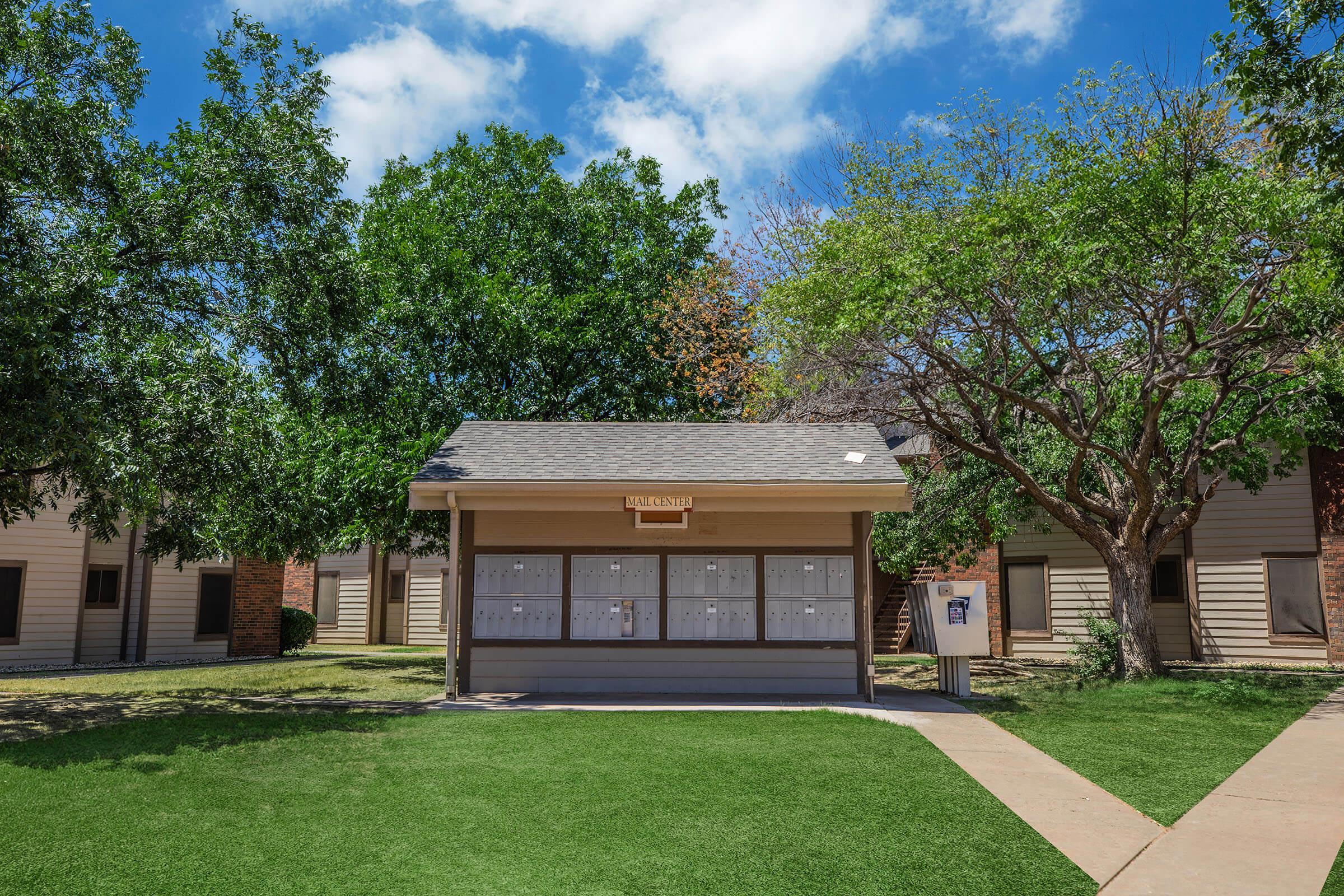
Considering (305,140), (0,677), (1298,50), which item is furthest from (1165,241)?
(0,677)

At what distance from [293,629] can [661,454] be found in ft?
46.0

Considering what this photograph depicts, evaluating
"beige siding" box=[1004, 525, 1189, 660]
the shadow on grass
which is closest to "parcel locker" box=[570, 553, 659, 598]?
the shadow on grass

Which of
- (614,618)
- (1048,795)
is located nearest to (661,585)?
(614,618)

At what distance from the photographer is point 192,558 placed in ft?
58.0

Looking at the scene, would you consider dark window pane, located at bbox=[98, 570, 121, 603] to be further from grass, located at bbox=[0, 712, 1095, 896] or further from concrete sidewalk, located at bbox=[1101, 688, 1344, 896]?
concrete sidewalk, located at bbox=[1101, 688, 1344, 896]

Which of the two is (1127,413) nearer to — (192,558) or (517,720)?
(517,720)

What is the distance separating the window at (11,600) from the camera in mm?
17855

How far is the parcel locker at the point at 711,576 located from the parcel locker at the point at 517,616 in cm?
162

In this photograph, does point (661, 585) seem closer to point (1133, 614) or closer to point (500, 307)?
point (1133, 614)

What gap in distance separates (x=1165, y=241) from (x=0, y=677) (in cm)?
1902

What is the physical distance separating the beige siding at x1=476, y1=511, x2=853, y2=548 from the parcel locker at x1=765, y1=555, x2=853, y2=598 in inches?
9.9

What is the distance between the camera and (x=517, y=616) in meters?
13.0

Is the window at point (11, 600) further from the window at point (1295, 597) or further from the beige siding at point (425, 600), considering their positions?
the window at point (1295, 597)

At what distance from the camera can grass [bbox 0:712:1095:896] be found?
17.6 feet
